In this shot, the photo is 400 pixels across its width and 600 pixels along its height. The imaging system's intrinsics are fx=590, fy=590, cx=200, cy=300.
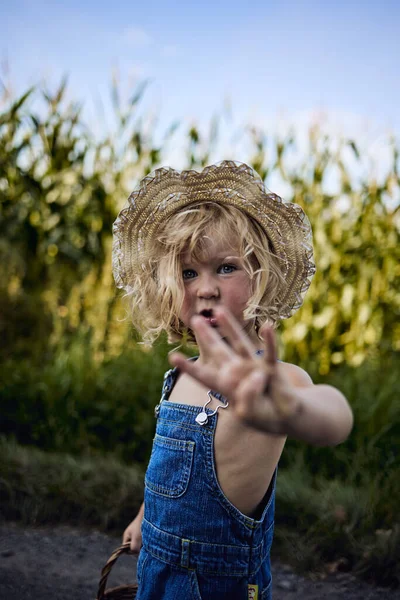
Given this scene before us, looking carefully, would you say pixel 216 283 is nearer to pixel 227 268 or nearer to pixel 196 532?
pixel 227 268

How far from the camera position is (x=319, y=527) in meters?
2.16

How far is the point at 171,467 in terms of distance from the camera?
132 centimetres

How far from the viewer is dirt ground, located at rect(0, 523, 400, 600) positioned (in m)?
1.94

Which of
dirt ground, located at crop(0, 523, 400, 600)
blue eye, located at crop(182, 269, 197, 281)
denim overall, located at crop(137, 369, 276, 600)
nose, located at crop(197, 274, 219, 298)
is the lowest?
dirt ground, located at crop(0, 523, 400, 600)

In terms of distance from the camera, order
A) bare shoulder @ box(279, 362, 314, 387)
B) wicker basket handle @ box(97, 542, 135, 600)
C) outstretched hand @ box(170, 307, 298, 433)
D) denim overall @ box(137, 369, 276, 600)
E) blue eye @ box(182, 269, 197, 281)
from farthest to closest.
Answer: wicker basket handle @ box(97, 542, 135, 600), blue eye @ box(182, 269, 197, 281), denim overall @ box(137, 369, 276, 600), bare shoulder @ box(279, 362, 314, 387), outstretched hand @ box(170, 307, 298, 433)

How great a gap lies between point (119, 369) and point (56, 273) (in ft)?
3.47

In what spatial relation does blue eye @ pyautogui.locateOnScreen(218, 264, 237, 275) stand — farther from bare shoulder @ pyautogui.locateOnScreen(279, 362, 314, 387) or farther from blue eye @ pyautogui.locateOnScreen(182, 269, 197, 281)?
bare shoulder @ pyautogui.locateOnScreen(279, 362, 314, 387)

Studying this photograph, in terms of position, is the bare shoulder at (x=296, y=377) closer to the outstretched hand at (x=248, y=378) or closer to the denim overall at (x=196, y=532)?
the denim overall at (x=196, y=532)

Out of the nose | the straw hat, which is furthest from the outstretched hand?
the straw hat

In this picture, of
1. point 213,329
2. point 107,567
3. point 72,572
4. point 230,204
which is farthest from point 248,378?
point 72,572

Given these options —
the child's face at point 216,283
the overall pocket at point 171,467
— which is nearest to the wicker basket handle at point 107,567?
the overall pocket at point 171,467

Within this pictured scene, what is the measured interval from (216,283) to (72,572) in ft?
4.39

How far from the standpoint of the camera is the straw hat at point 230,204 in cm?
143

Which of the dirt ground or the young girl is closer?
the young girl
